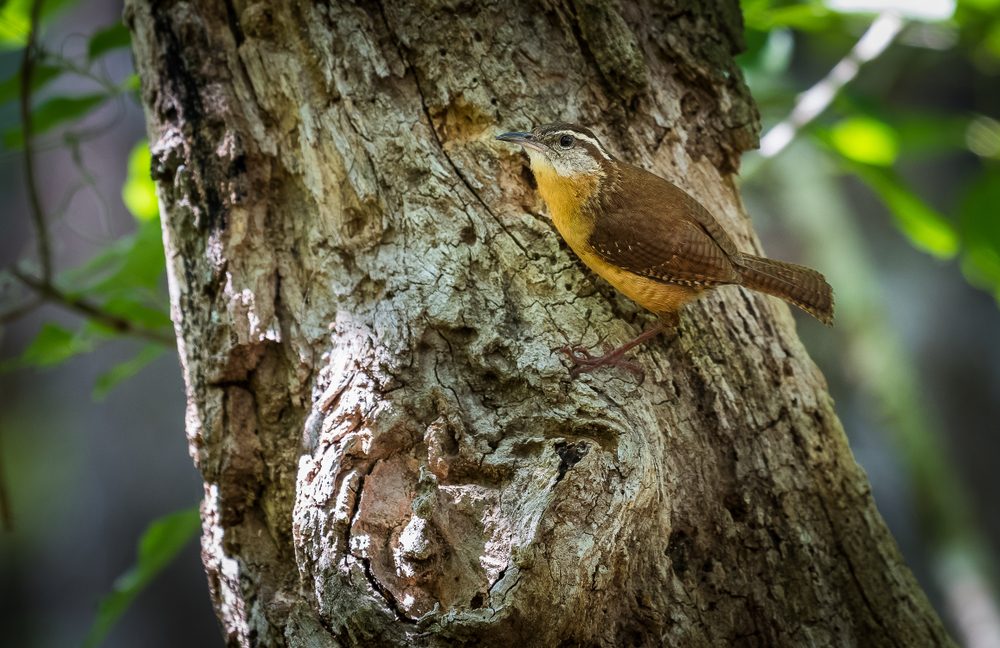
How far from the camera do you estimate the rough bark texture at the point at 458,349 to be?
2.13 metres

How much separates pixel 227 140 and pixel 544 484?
135 cm

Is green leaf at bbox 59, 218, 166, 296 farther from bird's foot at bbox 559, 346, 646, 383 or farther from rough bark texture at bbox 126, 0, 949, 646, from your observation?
bird's foot at bbox 559, 346, 646, 383

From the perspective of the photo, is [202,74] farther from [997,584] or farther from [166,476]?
[997,584]

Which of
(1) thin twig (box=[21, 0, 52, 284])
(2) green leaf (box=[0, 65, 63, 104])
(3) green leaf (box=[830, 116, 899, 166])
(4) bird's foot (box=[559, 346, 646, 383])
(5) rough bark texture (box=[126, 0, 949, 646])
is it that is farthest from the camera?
(3) green leaf (box=[830, 116, 899, 166])

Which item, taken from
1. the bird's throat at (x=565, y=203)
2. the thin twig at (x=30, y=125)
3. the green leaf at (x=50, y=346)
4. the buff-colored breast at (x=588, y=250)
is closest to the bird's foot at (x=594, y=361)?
the buff-colored breast at (x=588, y=250)

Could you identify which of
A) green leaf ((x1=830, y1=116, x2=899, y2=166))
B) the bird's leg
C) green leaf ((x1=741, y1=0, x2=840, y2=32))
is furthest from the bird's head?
green leaf ((x1=830, y1=116, x2=899, y2=166))

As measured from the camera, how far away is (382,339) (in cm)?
232

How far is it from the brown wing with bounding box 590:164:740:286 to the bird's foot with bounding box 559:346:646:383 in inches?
12.5

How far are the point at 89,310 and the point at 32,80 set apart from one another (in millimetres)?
825

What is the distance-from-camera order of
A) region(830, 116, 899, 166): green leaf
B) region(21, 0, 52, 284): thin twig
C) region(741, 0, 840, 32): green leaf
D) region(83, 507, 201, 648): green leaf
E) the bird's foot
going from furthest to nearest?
region(830, 116, 899, 166): green leaf → region(741, 0, 840, 32): green leaf → region(21, 0, 52, 284): thin twig → region(83, 507, 201, 648): green leaf → the bird's foot

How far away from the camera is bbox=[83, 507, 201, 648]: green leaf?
103 inches

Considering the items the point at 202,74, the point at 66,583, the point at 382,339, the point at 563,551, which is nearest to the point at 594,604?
the point at 563,551

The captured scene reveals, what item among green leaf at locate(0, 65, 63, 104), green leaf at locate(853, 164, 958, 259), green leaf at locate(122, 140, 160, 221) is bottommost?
green leaf at locate(853, 164, 958, 259)

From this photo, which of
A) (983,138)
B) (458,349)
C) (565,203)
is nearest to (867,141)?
(983,138)
